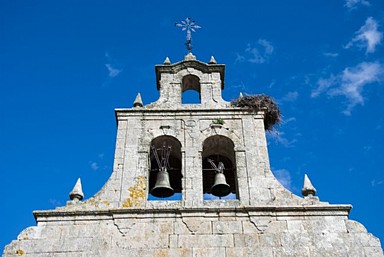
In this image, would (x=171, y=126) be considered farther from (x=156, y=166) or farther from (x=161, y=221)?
(x=161, y=221)

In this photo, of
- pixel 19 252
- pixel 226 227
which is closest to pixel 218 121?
pixel 226 227

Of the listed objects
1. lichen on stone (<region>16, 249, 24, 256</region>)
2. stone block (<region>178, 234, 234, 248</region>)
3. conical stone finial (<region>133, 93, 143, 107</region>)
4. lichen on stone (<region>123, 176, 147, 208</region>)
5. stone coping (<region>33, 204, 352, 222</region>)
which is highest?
conical stone finial (<region>133, 93, 143, 107</region>)

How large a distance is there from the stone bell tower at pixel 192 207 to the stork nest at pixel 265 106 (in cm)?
19

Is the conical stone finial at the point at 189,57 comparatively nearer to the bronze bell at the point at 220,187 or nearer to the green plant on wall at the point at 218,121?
the green plant on wall at the point at 218,121

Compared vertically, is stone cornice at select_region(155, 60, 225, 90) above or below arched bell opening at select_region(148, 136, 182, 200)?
above

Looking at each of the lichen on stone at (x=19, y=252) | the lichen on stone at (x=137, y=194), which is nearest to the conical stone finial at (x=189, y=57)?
the lichen on stone at (x=137, y=194)

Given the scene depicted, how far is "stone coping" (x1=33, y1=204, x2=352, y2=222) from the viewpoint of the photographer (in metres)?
10.8

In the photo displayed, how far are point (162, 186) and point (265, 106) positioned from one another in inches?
127

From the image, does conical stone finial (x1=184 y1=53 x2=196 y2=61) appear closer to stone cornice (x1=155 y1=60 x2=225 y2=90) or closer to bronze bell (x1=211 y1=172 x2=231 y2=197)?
stone cornice (x1=155 y1=60 x2=225 y2=90)

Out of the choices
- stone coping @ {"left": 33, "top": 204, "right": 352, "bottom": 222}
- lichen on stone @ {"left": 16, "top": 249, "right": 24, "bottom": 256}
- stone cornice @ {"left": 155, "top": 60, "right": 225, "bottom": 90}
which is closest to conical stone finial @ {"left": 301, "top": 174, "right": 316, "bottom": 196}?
stone coping @ {"left": 33, "top": 204, "right": 352, "bottom": 222}

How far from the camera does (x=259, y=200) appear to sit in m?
11.1

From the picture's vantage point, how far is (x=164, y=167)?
12164mm

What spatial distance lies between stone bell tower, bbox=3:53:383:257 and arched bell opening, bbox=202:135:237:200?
25 millimetres

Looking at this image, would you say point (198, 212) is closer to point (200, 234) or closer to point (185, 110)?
point (200, 234)
